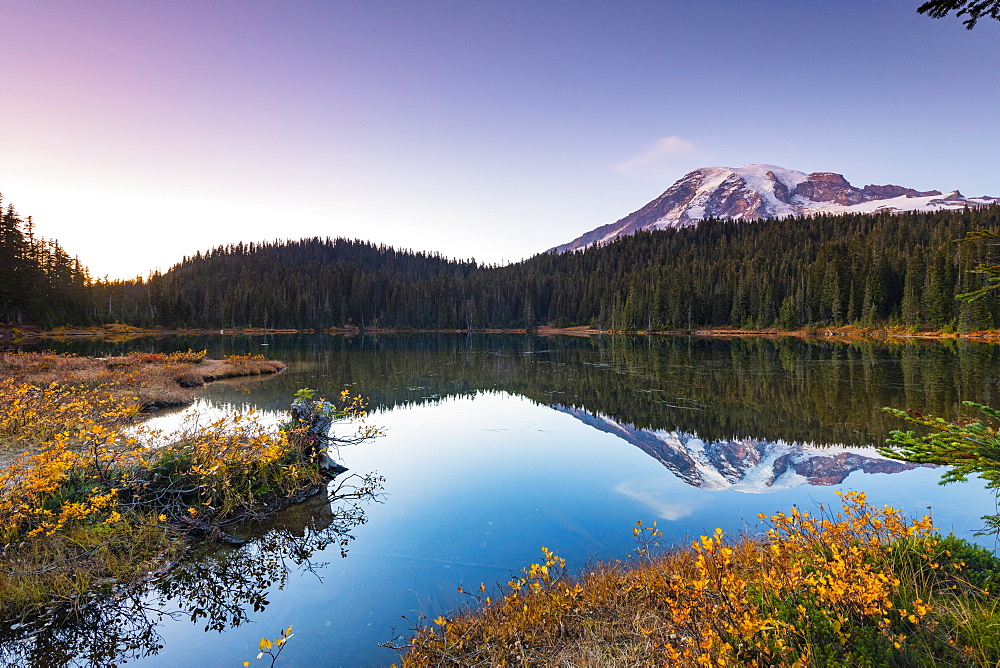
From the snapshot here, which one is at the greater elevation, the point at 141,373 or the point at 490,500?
the point at 141,373

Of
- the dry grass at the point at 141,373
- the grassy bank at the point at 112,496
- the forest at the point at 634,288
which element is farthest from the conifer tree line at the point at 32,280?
the grassy bank at the point at 112,496

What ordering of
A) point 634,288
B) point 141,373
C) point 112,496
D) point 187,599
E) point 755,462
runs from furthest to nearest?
point 634,288 → point 141,373 → point 755,462 → point 112,496 → point 187,599

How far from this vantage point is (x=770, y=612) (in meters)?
4.91

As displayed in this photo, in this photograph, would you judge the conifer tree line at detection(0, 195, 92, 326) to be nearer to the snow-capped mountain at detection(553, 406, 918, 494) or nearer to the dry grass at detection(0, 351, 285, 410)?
the dry grass at detection(0, 351, 285, 410)

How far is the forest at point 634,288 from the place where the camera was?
74812mm


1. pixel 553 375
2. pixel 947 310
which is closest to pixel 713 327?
pixel 947 310

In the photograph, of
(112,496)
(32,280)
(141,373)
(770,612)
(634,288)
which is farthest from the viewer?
(634,288)

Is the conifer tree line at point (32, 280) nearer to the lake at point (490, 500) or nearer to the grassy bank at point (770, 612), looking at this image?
the lake at point (490, 500)

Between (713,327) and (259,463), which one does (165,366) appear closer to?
(259,463)

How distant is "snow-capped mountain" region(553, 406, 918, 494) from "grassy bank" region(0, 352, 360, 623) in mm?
10727

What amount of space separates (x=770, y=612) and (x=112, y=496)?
1124 cm

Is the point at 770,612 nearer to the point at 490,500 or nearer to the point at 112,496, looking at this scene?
the point at 490,500

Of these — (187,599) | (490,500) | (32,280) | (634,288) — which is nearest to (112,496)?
(187,599)

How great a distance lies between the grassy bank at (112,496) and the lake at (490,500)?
574 millimetres
